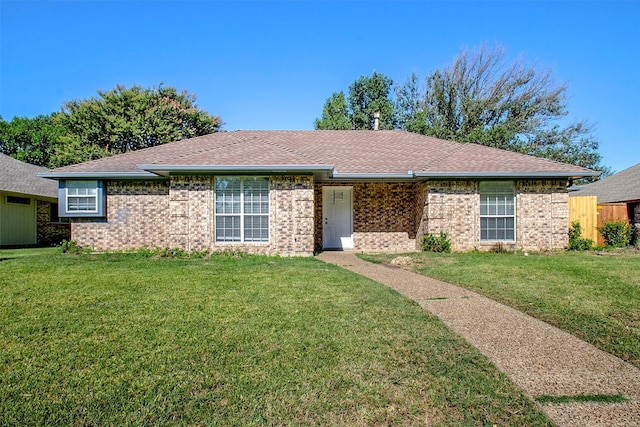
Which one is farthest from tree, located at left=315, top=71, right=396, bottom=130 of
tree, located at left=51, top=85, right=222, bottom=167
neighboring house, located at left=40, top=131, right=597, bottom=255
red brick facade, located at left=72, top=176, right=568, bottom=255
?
red brick facade, located at left=72, top=176, right=568, bottom=255

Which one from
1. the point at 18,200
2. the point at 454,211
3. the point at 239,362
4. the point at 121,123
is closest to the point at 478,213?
the point at 454,211

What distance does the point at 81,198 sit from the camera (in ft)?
38.2

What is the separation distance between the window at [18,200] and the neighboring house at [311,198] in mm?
6015

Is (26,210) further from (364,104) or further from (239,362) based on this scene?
(364,104)

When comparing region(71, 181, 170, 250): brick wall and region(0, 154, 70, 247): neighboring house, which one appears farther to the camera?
region(0, 154, 70, 247): neighboring house

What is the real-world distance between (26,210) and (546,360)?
1983 centimetres

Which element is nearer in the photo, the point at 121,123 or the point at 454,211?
the point at 454,211

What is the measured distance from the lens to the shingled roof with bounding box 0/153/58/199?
15.1m

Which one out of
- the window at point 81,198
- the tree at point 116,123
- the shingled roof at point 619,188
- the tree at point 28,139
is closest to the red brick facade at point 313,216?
the window at point 81,198

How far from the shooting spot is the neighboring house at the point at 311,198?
411 inches

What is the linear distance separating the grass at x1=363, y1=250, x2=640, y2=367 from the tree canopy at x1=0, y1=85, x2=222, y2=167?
73.2 feet

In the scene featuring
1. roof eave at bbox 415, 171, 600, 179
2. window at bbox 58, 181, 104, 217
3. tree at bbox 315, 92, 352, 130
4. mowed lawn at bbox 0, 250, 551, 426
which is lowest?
mowed lawn at bbox 0, 250, 551, 426

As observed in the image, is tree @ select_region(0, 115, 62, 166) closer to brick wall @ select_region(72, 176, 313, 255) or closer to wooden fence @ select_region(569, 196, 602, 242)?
brick wall @ select_region(72, 176, 313, 255)

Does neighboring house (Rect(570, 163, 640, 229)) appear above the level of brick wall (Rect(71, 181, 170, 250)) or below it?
above
